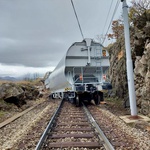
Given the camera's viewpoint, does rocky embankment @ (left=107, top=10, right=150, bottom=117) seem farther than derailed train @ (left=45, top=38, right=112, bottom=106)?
No

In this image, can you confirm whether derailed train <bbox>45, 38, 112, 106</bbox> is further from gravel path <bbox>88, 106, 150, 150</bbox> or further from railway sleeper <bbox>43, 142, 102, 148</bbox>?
railway sleeper <bbox>43, 142, 102, 148</bbox>

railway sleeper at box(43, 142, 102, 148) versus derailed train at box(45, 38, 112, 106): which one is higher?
derailed train at box(45, 38, 112, 106)

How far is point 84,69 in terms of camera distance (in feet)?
40.7

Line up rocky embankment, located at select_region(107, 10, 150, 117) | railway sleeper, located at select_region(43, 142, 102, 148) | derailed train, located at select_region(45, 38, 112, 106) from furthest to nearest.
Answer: derailed train, located at select_region(45, 38, 112, 106), rocky embankment, located at select_region(107, 10, 150, 117), railway sleeper, located at select_region(43, 142, 102, 148)

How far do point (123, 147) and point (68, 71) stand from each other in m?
8.13

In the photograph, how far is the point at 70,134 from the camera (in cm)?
552

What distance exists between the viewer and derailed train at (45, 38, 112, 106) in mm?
11656

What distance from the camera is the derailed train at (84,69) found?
11.7m

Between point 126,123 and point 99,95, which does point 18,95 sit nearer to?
point 99,95

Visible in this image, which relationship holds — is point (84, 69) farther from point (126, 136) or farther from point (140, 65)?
point (126, 136)

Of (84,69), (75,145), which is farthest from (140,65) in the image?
(75,145)

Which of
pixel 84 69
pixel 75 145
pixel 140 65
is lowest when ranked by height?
pixel 75 145

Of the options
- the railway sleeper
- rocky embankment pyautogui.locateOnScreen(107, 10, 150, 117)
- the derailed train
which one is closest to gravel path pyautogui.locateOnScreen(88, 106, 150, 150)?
the railway sleeper

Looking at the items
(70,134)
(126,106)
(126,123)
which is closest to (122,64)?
(126,106)
